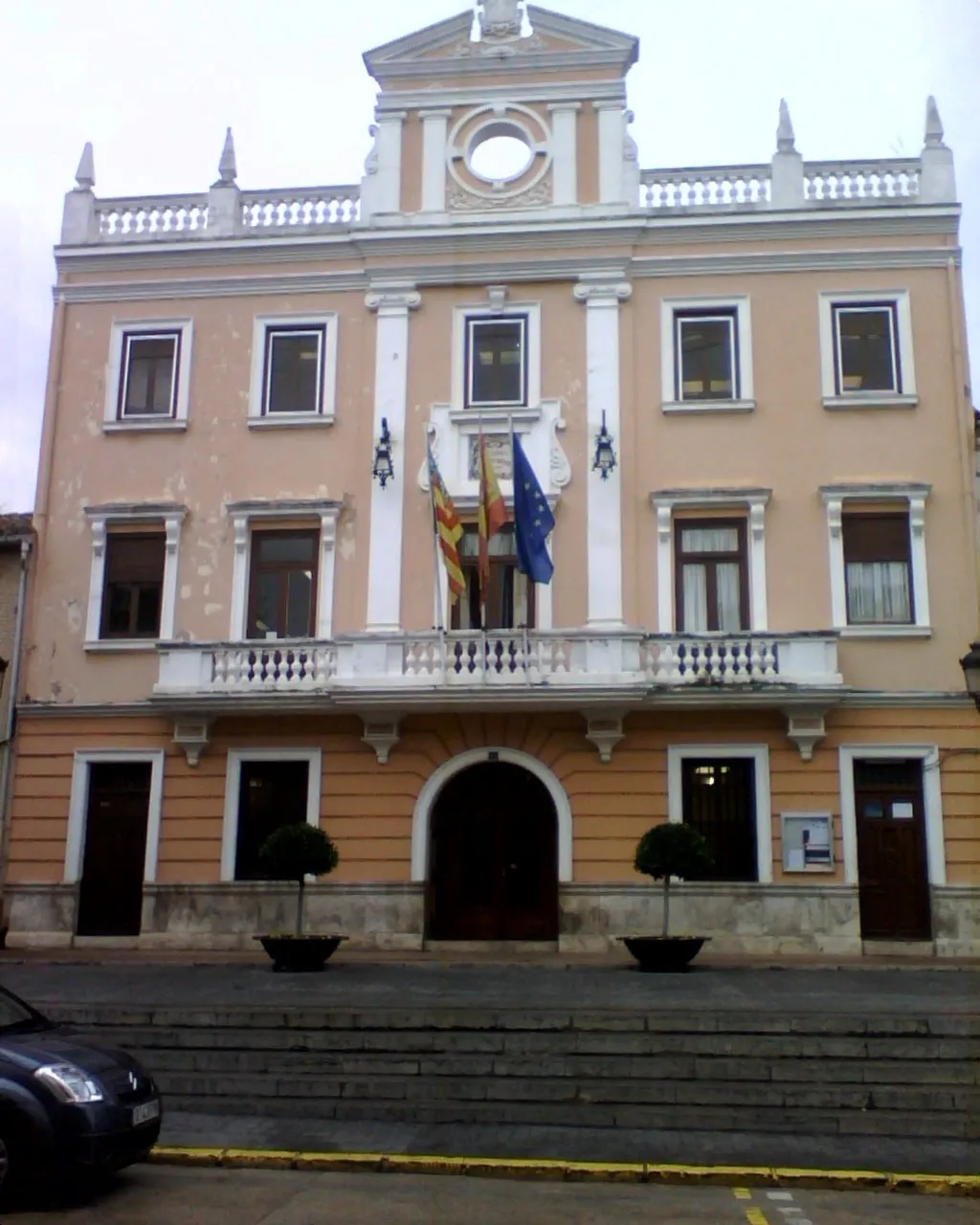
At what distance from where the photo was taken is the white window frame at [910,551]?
20.2 m

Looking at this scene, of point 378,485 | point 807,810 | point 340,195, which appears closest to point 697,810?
point 807,810

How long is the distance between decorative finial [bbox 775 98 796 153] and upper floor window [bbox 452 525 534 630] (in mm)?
8145

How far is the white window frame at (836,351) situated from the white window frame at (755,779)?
582cm

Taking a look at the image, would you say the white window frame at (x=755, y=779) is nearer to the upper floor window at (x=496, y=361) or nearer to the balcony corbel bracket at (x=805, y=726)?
the balcony corbel bracket at (x=805, y=726)

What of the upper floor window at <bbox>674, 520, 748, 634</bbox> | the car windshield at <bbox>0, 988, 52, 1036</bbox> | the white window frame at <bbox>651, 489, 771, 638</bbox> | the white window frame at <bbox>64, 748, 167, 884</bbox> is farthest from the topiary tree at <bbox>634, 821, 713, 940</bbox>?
the car windshield at <bbox>0, 988, 52, 1036</bbox>

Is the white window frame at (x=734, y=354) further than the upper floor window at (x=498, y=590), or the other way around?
the white window frame at (x=734, y=354)

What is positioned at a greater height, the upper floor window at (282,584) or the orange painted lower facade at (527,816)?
the upper floor window at (282,584)

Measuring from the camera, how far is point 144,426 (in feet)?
73.6

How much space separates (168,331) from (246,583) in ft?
16.3

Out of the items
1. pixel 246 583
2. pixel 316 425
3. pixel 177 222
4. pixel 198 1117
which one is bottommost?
pixel 198 1117

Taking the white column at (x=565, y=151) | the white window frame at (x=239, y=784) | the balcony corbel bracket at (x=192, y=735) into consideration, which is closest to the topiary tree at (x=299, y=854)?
the white window frame at (x=239, y=784)

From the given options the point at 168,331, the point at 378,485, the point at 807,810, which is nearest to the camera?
the point at 807,810

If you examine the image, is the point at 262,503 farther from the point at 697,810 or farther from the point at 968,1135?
the point at 968,1135

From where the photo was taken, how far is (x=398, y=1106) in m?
11.2
